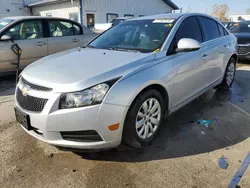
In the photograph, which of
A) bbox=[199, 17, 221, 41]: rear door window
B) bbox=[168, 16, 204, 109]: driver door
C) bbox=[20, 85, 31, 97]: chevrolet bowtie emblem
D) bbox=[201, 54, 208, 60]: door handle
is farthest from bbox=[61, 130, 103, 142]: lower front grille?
bbox=[199, 17, 221, 41]: rear door window

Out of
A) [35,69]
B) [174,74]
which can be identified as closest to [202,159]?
[174,74]

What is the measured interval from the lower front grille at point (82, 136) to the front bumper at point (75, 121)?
27mm

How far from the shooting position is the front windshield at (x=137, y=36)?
10.2ft

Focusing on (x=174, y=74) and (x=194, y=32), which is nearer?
(x=174, y=74)

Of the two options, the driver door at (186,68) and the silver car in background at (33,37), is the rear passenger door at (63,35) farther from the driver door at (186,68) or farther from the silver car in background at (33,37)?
the driver door at (186,68)

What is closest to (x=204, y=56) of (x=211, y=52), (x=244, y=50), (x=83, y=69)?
(x=211, y=52)

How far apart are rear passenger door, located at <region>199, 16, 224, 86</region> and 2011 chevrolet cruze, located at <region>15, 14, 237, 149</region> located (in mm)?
56

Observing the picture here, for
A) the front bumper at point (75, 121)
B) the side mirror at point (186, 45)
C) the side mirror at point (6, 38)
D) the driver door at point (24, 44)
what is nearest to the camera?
the front bumper at point (75, 121)

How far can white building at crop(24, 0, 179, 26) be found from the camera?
53.0 feet

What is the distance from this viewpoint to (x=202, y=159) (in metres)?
2.66

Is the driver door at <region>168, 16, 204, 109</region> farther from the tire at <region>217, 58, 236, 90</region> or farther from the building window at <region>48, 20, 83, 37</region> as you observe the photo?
the building window at <region>48, 20, 83, 37</region>

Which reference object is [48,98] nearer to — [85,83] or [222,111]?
[85,83]

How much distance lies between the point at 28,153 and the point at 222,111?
3.24 m

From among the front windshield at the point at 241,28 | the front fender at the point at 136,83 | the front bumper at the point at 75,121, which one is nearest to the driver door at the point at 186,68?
the front fender at the point at 136,83
